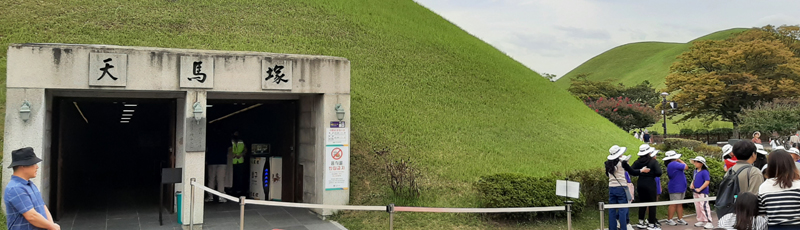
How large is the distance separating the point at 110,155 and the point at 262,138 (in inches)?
379

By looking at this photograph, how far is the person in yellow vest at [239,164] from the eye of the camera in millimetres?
12109

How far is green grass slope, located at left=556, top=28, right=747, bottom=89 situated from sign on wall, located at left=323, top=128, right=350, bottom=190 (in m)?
81.5

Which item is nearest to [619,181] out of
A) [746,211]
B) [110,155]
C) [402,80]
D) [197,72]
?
[746,211]

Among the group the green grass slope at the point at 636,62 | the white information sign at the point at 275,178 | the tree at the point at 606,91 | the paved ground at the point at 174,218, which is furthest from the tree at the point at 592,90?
the paved ground at the point at 174,218

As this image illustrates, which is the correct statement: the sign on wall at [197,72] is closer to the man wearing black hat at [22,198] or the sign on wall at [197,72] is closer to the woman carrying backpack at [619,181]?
the man wearing black hat at [22,198]

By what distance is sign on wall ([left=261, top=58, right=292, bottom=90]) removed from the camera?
9906mm

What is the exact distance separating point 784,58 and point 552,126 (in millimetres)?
32626

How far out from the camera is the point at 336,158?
34.4ft

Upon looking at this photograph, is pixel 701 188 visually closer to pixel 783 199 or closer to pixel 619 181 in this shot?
pixel 619 181

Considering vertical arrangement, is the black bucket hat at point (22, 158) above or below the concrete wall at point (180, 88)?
below

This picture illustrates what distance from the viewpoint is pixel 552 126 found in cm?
2106

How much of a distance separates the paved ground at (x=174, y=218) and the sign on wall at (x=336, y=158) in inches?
31.9

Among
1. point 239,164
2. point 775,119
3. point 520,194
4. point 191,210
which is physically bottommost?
point 191,210

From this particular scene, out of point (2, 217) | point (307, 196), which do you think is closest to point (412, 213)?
point (307, 196)
